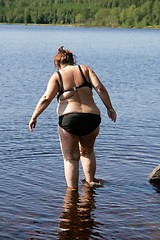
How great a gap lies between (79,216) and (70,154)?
39.1 inches

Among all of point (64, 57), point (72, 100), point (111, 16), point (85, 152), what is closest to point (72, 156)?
point (85, 152)

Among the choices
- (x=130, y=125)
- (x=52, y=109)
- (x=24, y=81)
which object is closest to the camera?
(x=130, y=125)

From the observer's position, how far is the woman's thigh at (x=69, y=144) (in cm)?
855

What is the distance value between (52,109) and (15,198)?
364 inches

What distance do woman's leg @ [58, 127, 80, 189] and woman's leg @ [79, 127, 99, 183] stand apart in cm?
11

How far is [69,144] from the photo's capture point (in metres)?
8.60

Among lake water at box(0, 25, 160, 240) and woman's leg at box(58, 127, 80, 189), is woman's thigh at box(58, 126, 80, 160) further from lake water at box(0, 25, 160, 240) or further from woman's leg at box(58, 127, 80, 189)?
lake water at box(0, 25, 160, 240)

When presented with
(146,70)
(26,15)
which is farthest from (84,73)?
(26,15)

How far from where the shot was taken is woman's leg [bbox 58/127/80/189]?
857 cm

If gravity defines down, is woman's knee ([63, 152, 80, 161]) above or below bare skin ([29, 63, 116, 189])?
below

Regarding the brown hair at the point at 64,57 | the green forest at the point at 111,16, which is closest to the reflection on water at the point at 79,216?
the brown hair at the point at 64,57

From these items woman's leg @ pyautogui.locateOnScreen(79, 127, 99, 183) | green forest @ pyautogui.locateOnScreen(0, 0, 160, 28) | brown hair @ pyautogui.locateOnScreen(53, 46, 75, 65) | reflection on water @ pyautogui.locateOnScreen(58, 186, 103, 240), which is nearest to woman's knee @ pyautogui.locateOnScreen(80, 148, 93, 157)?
woman's leg @ pyautogui.locateOnScreen(79, 127, 99, 183)

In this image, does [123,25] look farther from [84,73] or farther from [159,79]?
[84,73]

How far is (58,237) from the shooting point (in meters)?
7.33
